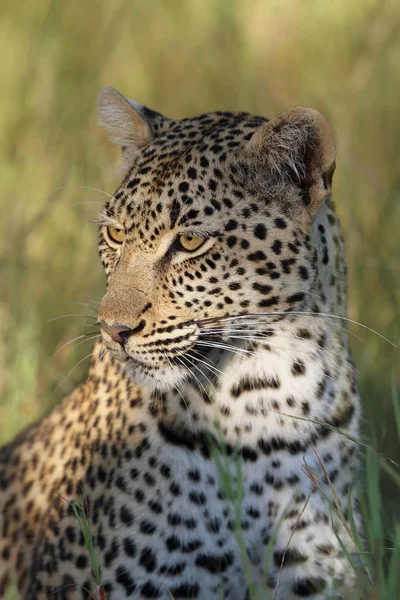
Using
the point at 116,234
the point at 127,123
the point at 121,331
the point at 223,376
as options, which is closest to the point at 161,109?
the point at 127,123

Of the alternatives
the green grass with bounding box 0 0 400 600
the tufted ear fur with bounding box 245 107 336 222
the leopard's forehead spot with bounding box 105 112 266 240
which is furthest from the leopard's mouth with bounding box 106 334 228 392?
the green grass with bounding box 0 0 400 600

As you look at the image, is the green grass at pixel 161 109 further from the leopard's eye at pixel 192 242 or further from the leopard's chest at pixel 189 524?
the leopard's eye at pixel 192 242

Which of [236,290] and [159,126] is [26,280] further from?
[236,290]

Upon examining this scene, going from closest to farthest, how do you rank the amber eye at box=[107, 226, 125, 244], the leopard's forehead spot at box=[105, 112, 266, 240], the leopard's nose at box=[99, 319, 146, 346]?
the leopard's nose at box=[99, 319, 146, 346]
the leopard's forehead spot at box=[105, 112, 266, 240]
the amber eye at box=[107, 226, 125, 244]

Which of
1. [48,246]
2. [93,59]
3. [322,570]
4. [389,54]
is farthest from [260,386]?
[93,59]

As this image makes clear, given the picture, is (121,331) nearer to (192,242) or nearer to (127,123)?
(192,242)

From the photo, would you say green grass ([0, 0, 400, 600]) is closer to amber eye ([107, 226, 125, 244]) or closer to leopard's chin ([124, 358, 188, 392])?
amber eye ([107, 226, 125, 244])

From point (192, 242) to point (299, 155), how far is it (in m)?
0.52

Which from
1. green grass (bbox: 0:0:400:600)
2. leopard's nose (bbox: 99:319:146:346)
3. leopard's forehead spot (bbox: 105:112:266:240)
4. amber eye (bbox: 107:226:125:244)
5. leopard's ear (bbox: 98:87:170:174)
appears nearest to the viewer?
leopard's nose (bbox: 99:319:146:346)

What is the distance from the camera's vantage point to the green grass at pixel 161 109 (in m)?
6.23

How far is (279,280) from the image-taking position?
13.4ft

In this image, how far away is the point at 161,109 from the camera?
9109 mm

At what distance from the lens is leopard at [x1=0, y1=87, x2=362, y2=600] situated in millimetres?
4098

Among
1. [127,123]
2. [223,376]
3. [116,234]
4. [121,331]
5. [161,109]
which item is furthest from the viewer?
[161,109]
